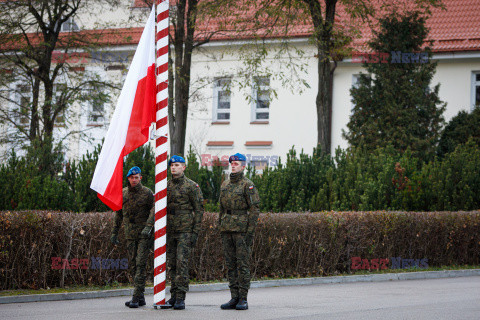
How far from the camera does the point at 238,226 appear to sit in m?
11.0

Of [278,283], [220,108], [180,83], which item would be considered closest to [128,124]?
[278,283]

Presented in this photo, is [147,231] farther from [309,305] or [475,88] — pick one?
[475,88]

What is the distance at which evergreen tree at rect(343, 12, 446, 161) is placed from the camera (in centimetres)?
2577

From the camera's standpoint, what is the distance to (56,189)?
1886cm

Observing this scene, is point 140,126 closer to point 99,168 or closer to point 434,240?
point 99,168

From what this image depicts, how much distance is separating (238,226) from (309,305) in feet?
5.87

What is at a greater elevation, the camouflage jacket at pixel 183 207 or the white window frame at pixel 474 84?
the white window frame at pixel 474 84

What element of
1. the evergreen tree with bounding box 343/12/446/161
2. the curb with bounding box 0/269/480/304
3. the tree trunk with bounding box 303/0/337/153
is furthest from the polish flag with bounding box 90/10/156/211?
the evergreen tree with bounding box 343/12/446/161

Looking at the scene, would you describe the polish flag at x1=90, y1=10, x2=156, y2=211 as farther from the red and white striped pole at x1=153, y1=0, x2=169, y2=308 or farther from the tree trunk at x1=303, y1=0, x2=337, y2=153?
the tree trunk at x1=303, y1=0, x2=337, y2=153

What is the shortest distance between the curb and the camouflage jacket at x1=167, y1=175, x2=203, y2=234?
2900 millimetres

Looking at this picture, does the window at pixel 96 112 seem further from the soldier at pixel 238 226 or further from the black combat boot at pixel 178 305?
the black combat boot at pixel 178 305

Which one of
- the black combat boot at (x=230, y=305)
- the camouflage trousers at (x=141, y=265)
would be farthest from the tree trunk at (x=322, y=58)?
the camouflage trousers at (x=141, y=265)

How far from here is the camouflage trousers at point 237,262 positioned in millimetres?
10914

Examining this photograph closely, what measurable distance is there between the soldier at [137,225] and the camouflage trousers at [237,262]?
1.13 meters
